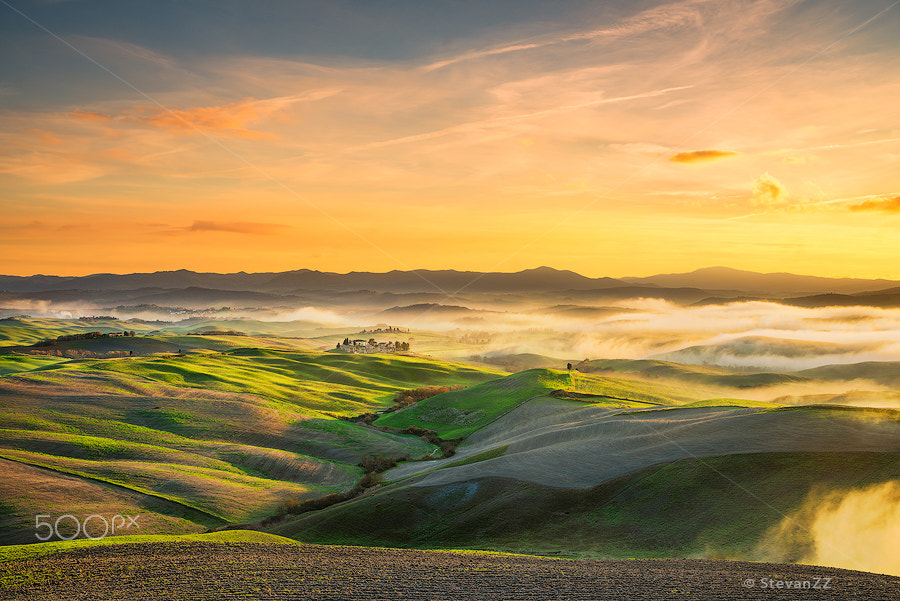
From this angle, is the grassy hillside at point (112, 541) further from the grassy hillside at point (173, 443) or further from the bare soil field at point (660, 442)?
the bare soil field at point (660, 442)

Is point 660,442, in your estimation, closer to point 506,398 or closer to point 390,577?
point 390,577

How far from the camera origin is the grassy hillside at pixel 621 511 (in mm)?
35344

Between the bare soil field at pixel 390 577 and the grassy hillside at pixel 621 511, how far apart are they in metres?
5.96

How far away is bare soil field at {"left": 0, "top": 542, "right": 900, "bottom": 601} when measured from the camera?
23.6 metres

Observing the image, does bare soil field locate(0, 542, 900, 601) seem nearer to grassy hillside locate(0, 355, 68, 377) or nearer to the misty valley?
the misty valley

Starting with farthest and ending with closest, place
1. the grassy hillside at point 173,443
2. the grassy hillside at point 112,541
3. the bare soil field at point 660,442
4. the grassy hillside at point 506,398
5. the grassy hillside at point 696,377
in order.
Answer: the grassy hillside at point 696,377 → the grassy hillside at point 506,398 → the grassy hillside at point 173,443 → the bare soil field at point 660,442 → the grassy hillside at point 112,541

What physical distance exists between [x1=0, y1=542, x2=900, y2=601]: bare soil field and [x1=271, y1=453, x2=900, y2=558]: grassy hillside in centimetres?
596

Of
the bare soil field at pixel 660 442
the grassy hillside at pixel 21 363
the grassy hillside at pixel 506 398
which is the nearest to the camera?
the bare soil field at pixel 660 442

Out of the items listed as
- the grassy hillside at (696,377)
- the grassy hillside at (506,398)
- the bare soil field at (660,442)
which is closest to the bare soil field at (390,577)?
the bare soil field at (660,442)

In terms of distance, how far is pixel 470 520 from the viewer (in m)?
42.9

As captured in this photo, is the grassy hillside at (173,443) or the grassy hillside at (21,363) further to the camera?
the grassy hillside at (21,363)

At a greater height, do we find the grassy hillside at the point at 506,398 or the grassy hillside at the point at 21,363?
the grassy hillside at the point at 21,363

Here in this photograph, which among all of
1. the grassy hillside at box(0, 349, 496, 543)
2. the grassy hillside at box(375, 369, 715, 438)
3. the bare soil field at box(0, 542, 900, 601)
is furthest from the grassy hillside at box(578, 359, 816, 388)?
the bare soil field at box(0, 542, 900, 601)

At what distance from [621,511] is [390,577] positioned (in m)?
21.0
